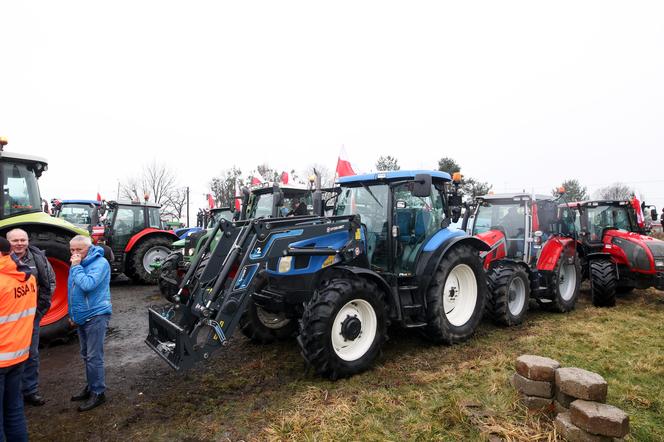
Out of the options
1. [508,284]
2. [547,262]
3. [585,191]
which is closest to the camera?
[508,284]

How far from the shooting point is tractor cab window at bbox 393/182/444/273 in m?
4.88

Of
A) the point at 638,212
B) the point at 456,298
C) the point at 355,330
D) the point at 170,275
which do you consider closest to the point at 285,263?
the point at 355,330

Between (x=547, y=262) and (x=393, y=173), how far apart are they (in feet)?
11.4

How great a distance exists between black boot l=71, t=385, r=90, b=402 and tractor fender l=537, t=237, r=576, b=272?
6.44m

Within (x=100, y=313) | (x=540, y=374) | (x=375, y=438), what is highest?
(x=100, y=313)

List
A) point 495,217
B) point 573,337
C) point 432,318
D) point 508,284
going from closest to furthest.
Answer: point 432,318 → point 573,337 → point 508,284 → point 495,217

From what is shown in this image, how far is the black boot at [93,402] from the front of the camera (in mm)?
3537

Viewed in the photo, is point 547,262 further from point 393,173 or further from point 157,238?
point 157,238

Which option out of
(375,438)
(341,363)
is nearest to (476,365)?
(341,363)

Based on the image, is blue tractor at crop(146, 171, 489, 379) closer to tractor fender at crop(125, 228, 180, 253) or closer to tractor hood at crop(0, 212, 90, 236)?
tractor hood at crop(0, 212, 90, 236)

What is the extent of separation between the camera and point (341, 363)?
3.90 metres

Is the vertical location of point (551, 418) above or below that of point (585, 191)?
below

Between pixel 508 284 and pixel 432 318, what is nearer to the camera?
pixel 432 318

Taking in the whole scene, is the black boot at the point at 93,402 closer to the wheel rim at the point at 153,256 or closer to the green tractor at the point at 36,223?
the green tractor at the point at 36,223
